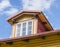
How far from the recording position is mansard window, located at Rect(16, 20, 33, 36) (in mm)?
16438

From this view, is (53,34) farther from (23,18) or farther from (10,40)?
(23,18)

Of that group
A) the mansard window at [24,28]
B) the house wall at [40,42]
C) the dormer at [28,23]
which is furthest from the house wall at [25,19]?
the house wall at [40,42]

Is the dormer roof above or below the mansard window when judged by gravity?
above

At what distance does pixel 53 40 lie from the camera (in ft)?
43.5

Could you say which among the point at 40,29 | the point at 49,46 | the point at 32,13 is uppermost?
the point at 32,13

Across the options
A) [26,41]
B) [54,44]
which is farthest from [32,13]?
[54,44]

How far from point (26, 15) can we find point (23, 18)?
1.13ft

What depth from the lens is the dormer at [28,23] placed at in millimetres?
16559

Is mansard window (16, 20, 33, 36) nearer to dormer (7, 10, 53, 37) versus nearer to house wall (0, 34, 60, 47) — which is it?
dormer (7, 10, 53, 37)

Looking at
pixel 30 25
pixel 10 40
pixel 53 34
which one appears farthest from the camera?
pixel 30 25

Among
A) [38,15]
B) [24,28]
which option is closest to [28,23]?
[24,28]

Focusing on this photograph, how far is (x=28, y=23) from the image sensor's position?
16.8 meters

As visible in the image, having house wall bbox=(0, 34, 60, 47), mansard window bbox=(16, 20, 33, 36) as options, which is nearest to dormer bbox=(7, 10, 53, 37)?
mansard window bbox=(16, 20, 33, 36)

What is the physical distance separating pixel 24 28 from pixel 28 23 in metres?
0.51
